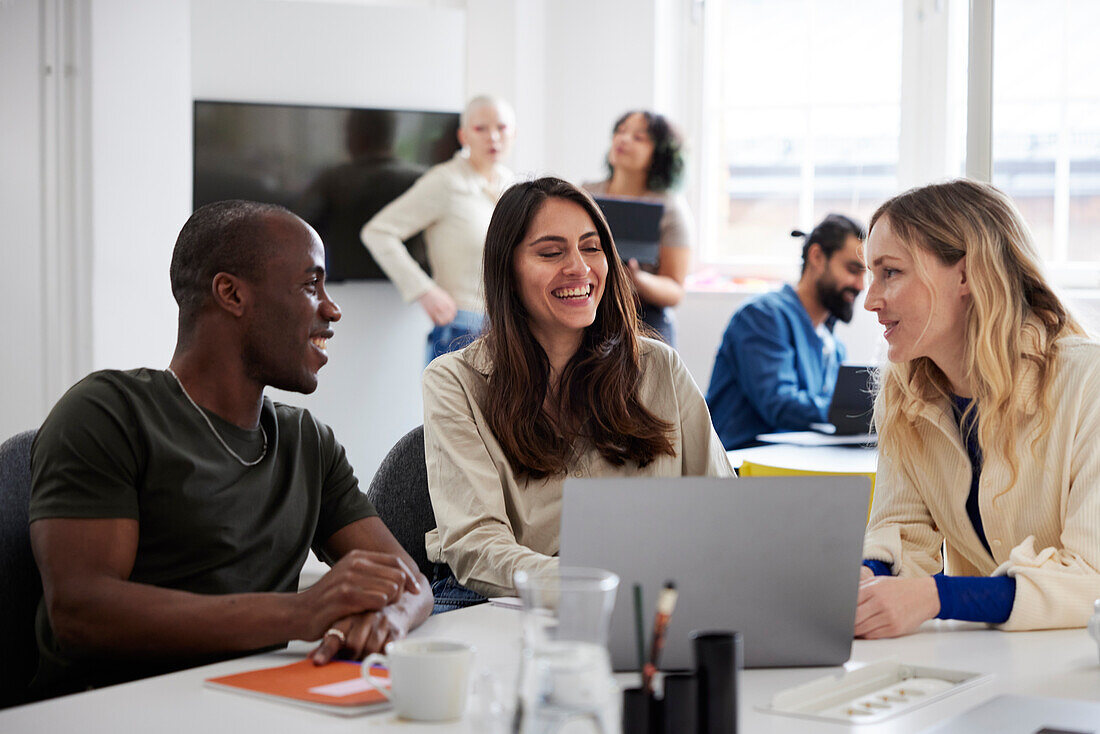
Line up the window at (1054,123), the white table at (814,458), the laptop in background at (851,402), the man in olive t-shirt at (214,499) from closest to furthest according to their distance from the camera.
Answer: the man in olive t-shirt at (214,499) → the white table at (814,458) → the laptop in background at (851,402) → the window at (1054,123)

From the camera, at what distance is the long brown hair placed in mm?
1983

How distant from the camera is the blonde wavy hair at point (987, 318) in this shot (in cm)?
172

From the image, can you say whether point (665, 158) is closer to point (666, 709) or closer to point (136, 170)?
point (136, 170)

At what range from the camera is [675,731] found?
947mm

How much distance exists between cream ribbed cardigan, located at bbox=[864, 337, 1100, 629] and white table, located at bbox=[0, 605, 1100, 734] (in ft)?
0.22

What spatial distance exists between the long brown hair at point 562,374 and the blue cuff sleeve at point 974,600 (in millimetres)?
613

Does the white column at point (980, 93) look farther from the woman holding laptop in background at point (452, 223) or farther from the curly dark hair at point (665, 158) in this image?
the woman holding laptop in background at point (452, 223)

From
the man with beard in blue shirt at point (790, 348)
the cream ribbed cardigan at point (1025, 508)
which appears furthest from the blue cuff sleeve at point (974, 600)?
the man with beard in blue shirt at point (790, 348)

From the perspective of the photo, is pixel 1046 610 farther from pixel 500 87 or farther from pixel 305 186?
pixel 500 87

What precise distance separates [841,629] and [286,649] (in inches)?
25.0

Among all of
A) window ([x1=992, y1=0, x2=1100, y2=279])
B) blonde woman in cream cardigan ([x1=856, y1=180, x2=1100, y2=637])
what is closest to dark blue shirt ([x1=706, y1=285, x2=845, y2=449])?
window ([x1=992, y1=0, x2=1100, y2=279])

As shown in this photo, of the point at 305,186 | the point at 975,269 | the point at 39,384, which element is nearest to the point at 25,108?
the point at 39,384

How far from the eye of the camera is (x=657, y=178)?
4.61 meters

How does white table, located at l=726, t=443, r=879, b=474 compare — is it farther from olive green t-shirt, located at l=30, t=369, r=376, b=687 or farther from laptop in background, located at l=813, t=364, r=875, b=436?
olive green t-shirt, located at l=30, t=369, r=376, b=687
